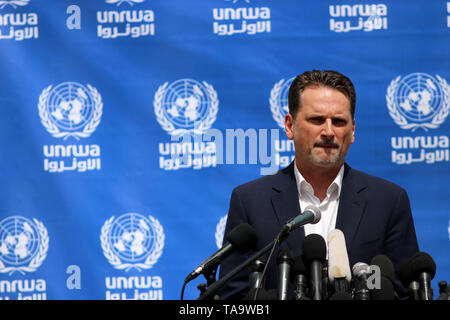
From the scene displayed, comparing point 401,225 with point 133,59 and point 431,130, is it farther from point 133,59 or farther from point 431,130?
point 133,59

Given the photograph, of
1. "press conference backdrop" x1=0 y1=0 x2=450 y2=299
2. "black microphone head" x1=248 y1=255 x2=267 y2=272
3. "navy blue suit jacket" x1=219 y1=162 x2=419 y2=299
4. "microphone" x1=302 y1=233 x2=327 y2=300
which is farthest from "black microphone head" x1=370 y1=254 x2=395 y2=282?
"press conference backdrop" x1=0 y1=0 x2=450 y2=299

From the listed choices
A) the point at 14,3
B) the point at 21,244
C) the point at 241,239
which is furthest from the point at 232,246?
the point at 14,3

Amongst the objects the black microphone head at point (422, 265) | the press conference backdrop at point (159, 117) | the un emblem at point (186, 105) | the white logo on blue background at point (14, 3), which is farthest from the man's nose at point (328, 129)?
the white logo on blue background at point (14, 3)

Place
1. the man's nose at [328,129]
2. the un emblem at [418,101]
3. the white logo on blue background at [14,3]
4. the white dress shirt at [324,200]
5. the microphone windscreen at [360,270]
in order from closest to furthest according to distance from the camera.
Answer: the microphone windscreen at [360,270] → the man's nose at [328,129] → the white dress shirt at [324,200] → the un emblem at [418,101] → the white logo on blue background at [14,3]

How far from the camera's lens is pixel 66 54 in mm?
3354

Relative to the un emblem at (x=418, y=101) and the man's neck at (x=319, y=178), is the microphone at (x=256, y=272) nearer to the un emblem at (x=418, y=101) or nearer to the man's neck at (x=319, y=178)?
the man's neck at (x=319, y=178)

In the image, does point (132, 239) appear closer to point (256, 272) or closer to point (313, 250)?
point (256, 272)

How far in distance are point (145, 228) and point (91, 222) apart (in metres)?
0.33

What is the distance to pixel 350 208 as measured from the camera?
215 centimetres

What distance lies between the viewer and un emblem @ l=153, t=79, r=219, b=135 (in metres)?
3.32

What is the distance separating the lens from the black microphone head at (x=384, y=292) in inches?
57.3

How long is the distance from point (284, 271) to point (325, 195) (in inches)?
34.5
